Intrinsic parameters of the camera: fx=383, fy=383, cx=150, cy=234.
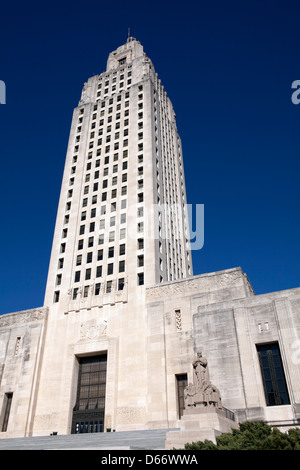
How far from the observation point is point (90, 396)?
38.4 metres

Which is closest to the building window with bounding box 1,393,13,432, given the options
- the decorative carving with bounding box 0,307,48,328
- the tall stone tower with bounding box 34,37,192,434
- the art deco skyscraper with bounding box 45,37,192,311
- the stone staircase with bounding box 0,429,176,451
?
the tall stone tower with bounding box 34,37,192,434

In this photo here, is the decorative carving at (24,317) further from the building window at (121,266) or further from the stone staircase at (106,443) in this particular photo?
the stone staircase at (106,443)

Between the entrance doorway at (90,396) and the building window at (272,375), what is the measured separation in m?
16.0

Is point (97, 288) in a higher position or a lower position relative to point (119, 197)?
lower

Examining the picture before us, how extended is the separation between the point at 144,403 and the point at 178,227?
27024mm

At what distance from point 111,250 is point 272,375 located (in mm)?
23223

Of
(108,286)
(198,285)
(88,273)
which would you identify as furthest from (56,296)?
(198,285)

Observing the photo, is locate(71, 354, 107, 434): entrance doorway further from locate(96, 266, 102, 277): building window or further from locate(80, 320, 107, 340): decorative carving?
locate(96, 266, 102, 277): building window

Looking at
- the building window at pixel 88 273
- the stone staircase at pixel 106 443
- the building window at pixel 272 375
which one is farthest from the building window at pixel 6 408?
the building window at pixel 272 375

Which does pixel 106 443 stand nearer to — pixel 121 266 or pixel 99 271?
pixel 121 266

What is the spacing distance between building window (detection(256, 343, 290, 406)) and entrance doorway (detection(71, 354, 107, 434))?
16028mm

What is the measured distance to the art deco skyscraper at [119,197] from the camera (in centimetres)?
4388
